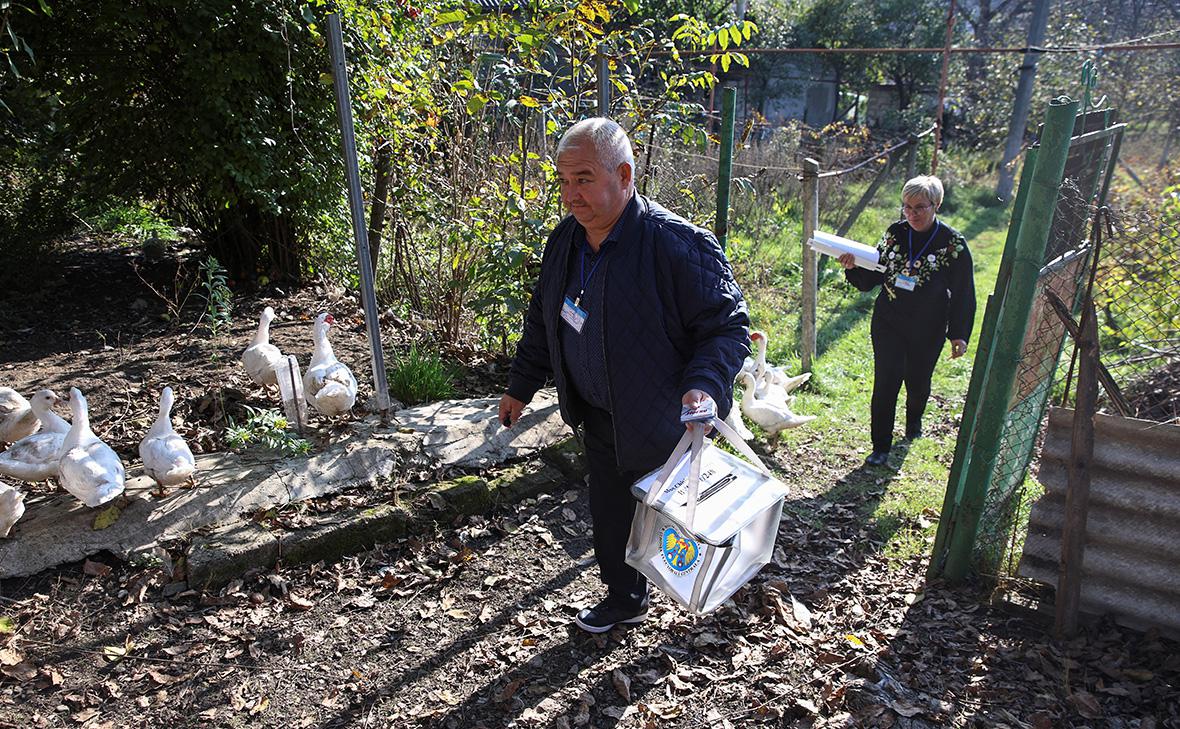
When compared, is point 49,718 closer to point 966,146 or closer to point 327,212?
point 327,212

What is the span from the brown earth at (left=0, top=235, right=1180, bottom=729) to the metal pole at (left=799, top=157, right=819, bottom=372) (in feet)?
7.72

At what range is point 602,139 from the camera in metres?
2.45

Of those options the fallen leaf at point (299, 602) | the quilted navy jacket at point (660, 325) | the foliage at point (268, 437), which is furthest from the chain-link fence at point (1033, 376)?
the foliage at point (268, 437)

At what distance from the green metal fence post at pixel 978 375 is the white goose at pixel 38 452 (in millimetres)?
4041

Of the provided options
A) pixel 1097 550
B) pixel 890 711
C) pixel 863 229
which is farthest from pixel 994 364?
pixel 863 229

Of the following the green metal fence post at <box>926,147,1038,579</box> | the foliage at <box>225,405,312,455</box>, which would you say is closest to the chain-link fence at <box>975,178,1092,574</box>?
the green metal fence post at <box>926,147,1038,579</box>

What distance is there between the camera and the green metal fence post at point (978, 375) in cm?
307

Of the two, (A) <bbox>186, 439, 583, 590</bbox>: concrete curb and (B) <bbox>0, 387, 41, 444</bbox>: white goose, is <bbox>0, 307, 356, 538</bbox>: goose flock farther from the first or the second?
(A) <bbox>186, 439, 583, 590</bbox>: concrete curb

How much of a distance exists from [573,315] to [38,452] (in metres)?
2.58

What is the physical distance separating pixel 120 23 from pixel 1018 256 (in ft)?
17.7

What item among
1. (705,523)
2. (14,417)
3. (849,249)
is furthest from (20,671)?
(849,249)

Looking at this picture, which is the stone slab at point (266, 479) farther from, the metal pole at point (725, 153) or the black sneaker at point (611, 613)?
the metal pole at point (725, 153)

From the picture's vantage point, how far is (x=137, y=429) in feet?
13.4

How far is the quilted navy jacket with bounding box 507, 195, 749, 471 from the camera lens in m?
2.53
